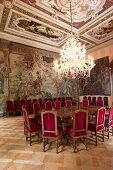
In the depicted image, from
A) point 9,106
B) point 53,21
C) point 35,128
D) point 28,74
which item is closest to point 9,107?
point 9,106

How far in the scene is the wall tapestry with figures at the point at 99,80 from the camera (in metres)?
10.8

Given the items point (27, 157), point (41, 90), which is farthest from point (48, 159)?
point (41, 90)

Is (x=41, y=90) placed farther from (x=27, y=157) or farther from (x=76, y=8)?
(x=27, y=157)

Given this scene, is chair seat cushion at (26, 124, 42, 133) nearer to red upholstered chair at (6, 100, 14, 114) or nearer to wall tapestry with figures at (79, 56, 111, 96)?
red upholstered chair at (6, 100, 14, 114)

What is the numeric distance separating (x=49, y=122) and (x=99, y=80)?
8.16 m

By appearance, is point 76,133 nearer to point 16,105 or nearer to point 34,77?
point 16,105

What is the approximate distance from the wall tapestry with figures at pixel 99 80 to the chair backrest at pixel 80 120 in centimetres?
698

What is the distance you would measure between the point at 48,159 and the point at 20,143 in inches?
59.9

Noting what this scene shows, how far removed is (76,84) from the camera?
13766mm

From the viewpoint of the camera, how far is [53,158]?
372 cm

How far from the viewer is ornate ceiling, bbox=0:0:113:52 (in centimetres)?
646

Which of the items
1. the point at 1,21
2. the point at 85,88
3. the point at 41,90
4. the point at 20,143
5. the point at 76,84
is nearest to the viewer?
the point at 20,143

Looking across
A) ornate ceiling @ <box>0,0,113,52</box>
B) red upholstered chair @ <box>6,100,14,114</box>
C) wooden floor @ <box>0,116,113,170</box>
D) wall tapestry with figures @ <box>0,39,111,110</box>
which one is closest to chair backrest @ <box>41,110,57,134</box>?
wooden floor @ <box>0,116,113,170</box>

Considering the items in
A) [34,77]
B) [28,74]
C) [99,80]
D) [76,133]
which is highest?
[28,74]
